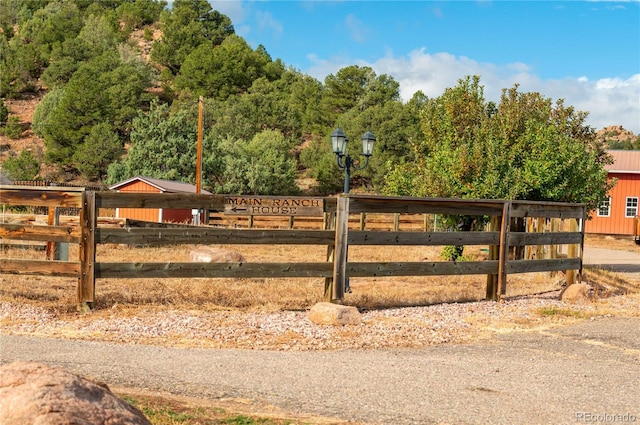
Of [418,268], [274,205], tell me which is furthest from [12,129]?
[418,268]

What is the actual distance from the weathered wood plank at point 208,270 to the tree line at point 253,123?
968 centimetres

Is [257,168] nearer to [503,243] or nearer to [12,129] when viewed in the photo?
[503,243]

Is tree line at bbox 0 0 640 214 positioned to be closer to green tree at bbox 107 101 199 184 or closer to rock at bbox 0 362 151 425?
green tree at bbox 107 101 199 184

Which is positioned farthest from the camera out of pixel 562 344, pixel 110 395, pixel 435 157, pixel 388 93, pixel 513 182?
pixel 388 93

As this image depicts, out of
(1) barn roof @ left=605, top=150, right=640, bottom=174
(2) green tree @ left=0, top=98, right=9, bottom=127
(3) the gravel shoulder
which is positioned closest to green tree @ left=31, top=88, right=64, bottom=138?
(2) green tree @ left=0, top=98, right=9, bottom=127

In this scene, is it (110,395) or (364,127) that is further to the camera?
(364,127)

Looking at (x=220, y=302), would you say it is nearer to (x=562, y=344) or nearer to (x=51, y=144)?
(x=562, y=344)

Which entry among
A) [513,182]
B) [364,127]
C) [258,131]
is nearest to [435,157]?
[513,182]

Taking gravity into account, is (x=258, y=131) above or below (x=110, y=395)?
above

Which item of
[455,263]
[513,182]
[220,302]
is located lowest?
[220,302]

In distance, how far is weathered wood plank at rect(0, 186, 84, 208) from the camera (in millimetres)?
10086

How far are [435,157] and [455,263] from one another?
9060 millimetres

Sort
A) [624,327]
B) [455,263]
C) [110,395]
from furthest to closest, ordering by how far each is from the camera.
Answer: [455,263]
[624,327]
[110,395]

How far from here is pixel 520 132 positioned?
20.5 meters
